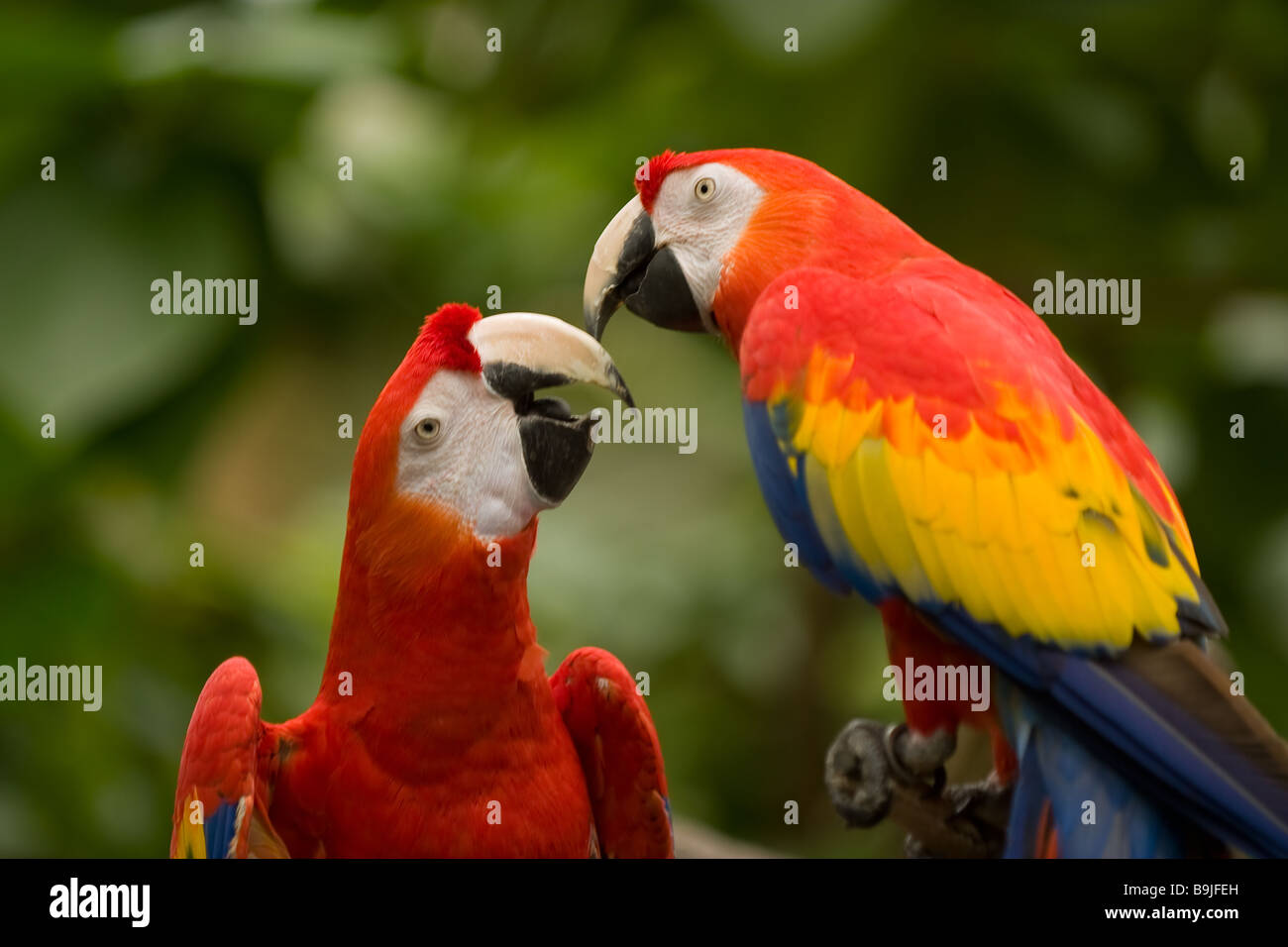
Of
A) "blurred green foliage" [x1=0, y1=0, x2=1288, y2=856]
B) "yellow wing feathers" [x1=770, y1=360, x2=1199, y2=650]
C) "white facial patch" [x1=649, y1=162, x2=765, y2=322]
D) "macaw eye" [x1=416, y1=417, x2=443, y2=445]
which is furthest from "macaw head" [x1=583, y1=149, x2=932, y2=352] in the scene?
"blurred green foliage" [x1=0, y1=0, x2=1288, y2=856]

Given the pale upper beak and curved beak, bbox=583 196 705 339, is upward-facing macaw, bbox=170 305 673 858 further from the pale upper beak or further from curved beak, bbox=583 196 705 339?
curved beak, bbox=583 196 705 339

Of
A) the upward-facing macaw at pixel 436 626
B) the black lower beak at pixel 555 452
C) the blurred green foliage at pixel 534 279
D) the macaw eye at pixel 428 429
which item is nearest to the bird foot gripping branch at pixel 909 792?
the upward-facing macaw at pixel 436 626

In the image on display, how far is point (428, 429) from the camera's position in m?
1.48

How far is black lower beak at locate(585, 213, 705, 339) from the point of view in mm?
1737

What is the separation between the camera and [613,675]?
1.71m

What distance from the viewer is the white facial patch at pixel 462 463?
149cm

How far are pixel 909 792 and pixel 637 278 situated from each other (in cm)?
82

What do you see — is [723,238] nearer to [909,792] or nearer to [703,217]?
[703,217]

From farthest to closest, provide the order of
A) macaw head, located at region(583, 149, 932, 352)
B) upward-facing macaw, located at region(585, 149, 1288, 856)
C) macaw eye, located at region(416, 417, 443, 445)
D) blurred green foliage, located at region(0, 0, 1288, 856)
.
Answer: blurred green foliage, located at region(0, 0, 1288, 856) → macaw head, located at region(583, 149, 932, 352) → macaw eye, located at region(416, 417, 443, 445) → upward-facing macaw, located at region(585, 149, 1288, 856)

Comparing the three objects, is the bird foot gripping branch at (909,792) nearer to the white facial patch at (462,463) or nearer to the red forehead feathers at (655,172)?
the white facial patch at (462,463)

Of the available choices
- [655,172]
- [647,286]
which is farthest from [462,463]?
[655,172]

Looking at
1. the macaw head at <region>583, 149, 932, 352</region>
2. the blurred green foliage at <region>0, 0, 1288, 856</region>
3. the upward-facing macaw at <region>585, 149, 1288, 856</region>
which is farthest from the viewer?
the blurred green foliage at <region>0, 0, 1288, 856</region>
